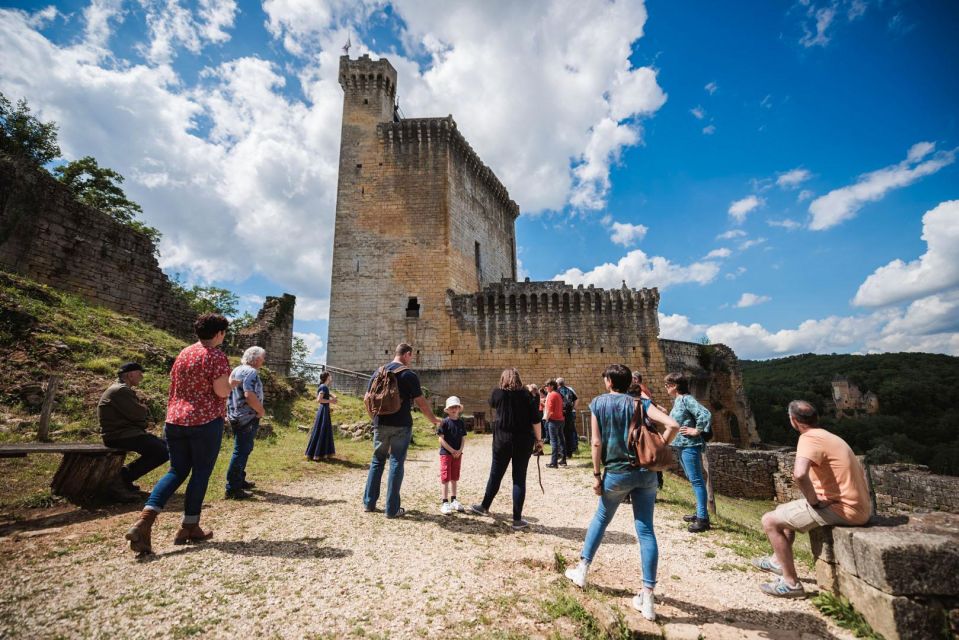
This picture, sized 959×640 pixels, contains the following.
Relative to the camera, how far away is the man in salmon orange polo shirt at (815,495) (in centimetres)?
299

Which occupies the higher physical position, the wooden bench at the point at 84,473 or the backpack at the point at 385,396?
the backpack at the point at 385,396

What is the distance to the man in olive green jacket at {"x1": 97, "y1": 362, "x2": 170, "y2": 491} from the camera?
4520 millimetres

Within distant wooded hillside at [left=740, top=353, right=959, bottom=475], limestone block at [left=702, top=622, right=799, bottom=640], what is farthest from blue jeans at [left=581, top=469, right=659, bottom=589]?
distant wooded hillside at [left=740, top=353, right=959, bottom=475]

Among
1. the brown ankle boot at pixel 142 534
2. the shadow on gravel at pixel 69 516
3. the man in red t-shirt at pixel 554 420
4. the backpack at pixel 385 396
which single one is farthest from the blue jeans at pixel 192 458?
the man in red t-shirt at pixel 554 420

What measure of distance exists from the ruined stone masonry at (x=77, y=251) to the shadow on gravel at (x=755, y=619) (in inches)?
581

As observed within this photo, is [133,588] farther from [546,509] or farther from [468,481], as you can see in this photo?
[468,481]

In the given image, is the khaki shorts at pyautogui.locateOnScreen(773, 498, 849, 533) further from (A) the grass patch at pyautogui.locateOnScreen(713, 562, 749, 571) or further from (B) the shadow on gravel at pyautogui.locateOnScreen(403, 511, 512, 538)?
(B) the shadow on gravel at pyautogui.locateOnScreen(403, 511, 512, 538)

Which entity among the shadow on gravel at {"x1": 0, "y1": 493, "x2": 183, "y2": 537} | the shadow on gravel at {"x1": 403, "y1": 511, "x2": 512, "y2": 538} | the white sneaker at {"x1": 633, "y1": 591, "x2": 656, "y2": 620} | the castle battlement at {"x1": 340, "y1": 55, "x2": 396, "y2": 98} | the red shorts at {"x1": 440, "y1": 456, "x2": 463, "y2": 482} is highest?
the castle battlement at {"x1": 340, "y1": 55, "x2": 396, "y2": 98}

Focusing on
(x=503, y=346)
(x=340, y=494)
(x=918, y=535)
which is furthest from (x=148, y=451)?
(x=503, y=346)

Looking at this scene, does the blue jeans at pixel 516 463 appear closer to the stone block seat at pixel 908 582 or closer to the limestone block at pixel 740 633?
the limestone block at pixel 740 633

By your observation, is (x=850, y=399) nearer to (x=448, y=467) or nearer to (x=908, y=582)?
(x=908, y=582)

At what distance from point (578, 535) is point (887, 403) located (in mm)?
66562

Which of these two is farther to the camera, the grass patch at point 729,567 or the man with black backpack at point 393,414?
the man with black backpack at point 393,414

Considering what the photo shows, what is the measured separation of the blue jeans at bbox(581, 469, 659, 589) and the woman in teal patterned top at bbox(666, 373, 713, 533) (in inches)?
86.4
